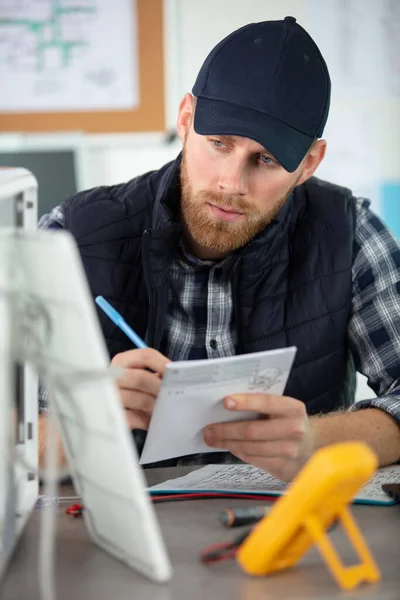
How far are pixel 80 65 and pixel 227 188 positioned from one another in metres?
1.59

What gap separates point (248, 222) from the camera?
1510 millimetres

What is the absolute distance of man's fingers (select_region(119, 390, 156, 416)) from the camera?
3.73ft

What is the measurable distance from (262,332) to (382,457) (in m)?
0.36

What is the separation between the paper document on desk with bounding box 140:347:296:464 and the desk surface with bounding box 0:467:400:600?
0.37 ft

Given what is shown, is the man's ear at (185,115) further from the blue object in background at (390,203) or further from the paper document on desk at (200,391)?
the blue object in background at (390,203)

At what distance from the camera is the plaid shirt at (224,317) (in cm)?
158

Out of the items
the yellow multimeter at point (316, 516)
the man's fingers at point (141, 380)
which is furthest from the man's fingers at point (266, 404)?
the yellow multimeter at point (316, 516)

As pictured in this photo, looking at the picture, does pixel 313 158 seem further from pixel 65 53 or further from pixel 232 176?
pixel 65 53

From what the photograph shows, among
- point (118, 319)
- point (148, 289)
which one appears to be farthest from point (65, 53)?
point (118, 319)

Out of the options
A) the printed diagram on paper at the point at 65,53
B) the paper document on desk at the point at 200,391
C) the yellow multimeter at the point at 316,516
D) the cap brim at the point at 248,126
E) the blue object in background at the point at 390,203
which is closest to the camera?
the yellow multimeter at the point at 316,516

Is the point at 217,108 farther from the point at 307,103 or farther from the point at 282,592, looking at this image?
the point at 282,592

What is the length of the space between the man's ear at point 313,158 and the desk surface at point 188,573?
0.82m

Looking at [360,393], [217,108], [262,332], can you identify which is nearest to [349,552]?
[262,332]

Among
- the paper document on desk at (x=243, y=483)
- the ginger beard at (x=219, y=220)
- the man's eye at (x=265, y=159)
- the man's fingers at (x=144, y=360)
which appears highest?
the man's eye at (x=265, y=159)
